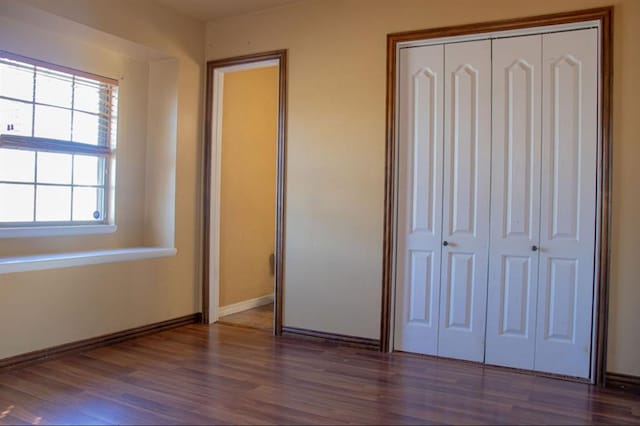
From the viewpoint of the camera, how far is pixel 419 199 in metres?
3.68

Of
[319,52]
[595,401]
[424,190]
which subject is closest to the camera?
[595,401]

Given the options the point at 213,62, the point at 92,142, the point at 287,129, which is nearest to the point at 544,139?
the point at 287,129

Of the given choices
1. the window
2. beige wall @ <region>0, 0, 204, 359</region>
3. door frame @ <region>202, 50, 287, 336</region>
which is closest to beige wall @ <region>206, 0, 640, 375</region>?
door frame @ <region>202, 50, 287, 336</region>

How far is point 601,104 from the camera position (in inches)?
122

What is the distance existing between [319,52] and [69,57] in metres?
1.96

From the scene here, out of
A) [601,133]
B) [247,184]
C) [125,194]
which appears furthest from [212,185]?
[601,133]

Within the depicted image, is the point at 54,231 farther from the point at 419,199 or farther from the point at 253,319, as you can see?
the point at 419,199

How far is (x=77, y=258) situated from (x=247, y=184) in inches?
79.1

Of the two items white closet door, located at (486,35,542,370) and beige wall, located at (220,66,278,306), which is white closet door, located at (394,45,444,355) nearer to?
white closet door, located at (486,35,542,370)

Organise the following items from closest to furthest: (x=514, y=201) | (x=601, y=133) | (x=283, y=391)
Result: (x=283, y=391), (x=601, y=133), (x=514, y=201)

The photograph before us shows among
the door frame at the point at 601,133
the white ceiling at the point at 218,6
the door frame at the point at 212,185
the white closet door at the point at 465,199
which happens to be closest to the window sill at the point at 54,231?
the door frame at the point at 212,185

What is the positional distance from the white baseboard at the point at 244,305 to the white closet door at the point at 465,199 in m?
2.22

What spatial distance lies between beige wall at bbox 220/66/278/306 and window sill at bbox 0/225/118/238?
1.12 m

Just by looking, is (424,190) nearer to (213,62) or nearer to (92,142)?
(213,62)
